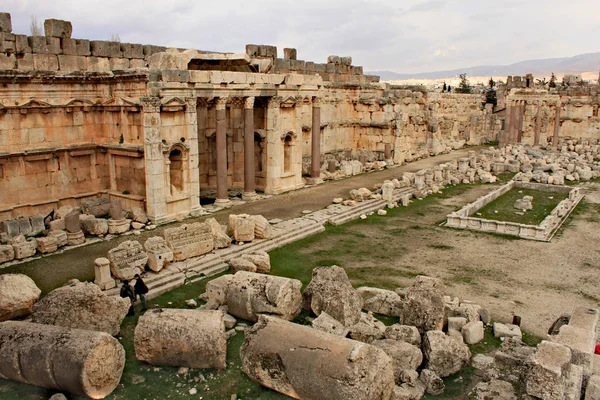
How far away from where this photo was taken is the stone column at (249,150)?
813 inches

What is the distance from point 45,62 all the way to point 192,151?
5397mm

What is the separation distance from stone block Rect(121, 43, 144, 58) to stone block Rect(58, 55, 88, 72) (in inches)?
61.7

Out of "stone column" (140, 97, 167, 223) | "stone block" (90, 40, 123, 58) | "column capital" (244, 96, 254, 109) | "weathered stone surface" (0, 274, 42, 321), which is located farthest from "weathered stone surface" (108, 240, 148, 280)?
"column capital" (244, 96, 254, 109)

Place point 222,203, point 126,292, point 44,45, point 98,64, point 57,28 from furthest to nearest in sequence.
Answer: point 222,203, point 98,64, point 57,28, point 44,45, point 126,292

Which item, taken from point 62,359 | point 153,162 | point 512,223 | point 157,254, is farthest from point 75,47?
point 512,223

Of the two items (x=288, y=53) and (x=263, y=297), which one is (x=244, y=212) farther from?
(x=288, y=53)

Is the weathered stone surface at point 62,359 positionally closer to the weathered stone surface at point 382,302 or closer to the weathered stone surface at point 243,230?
the weathered stone surface at point 382,302

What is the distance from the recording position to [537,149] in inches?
1431

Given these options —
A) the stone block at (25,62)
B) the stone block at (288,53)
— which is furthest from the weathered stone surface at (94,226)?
the stone block at (288,53)

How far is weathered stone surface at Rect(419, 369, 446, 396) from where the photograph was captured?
28.1 ft

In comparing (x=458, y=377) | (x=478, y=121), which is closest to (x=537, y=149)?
(x=478, y=121)

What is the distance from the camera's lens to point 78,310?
387 inches

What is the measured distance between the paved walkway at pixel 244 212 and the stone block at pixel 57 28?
7.06m

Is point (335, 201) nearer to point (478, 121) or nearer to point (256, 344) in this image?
point (256, 344)
